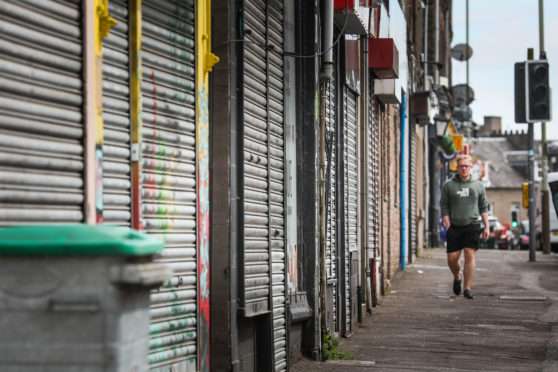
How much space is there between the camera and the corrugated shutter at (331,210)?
964cm

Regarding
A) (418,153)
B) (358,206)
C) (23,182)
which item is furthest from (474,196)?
(418,153)

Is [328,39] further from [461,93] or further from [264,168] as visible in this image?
[461,93]

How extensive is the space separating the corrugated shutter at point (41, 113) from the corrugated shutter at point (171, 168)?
39.0 inches

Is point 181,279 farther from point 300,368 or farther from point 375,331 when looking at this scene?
point 375,331

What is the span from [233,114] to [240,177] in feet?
1.50

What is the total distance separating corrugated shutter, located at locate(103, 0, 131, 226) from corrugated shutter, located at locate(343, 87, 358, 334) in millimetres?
5470

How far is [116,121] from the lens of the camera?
5.09 meters

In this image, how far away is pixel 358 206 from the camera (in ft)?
40.0

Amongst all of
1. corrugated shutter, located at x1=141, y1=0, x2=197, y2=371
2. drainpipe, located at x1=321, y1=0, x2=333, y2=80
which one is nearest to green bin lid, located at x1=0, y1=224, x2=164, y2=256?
corrugated shutter, located at x1=141, y1=0, x2=197, y2=371

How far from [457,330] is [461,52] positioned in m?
38.2

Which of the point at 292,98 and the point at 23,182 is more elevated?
the point at 292,98

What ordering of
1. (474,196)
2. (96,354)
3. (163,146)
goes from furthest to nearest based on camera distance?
(474,196)
(163,146)
(96,354)

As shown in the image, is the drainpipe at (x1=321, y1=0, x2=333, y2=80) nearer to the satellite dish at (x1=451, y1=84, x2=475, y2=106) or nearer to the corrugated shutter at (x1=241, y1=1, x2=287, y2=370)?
the corrugated shutter at (x1=241, y1=1, x2=287, y2=370)

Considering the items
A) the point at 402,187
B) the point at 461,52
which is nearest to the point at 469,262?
the point at 402,187
